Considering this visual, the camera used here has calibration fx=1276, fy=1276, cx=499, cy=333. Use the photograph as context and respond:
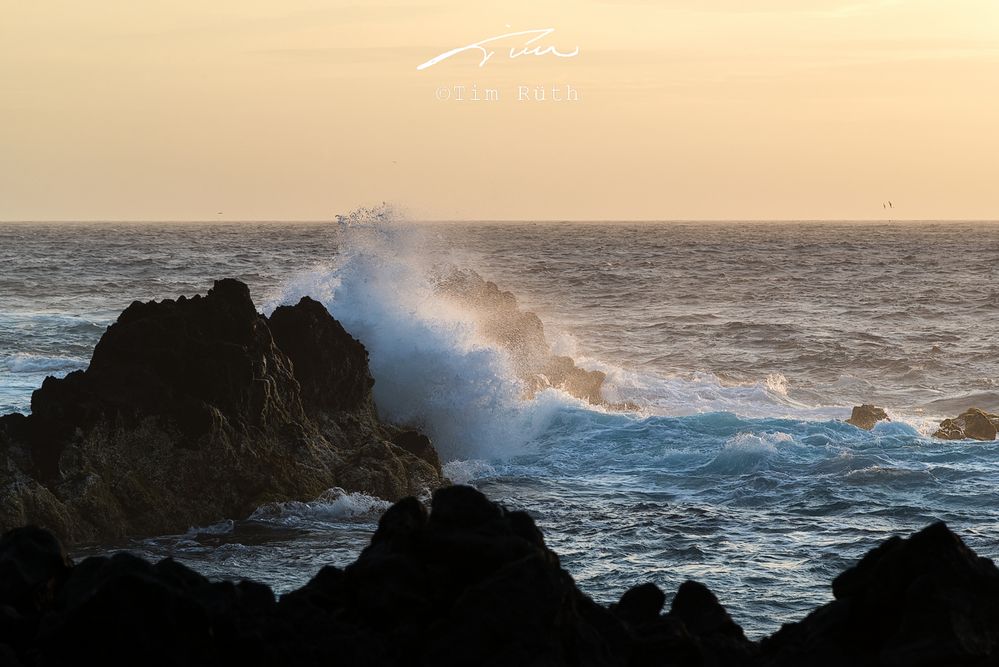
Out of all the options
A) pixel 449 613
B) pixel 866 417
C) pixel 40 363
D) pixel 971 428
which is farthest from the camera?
pixel 40 363

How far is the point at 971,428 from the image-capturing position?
20766mm

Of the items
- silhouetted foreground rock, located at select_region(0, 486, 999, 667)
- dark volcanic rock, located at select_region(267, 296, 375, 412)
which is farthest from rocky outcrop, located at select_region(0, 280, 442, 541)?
silhouetted foreground rock, located at select_region(0, 486, 999, 667)

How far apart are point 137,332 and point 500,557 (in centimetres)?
862

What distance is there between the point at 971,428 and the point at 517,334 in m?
9.05

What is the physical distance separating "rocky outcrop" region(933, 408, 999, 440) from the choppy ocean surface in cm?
100

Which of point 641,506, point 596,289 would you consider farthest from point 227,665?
point 596,289

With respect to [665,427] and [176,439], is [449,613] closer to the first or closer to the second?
[176,439]

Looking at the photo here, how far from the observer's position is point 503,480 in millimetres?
17438

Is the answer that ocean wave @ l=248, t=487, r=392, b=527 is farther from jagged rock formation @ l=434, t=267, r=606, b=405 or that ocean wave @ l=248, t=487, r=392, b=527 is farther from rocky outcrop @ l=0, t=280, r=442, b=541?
jagged rock formation @ l=434, t=267, r=606, b=405

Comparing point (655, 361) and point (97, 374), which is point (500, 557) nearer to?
point (97, 374)

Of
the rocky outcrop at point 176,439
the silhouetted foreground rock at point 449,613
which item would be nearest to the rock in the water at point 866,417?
the rocky outcrop at point 176,439

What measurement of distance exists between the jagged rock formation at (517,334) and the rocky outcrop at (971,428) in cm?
650

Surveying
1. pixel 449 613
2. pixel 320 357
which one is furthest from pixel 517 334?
pixel 449 613

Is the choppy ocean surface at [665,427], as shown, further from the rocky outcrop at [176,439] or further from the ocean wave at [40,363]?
the rocky outcrop at [176,439]
